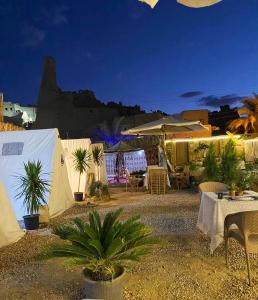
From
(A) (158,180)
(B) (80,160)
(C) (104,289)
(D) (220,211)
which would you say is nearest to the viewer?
(C) (104,289)

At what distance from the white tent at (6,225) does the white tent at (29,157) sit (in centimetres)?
176

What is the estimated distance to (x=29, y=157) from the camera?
8.03m

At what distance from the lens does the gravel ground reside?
3.54 m

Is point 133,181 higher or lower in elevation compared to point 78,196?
higher

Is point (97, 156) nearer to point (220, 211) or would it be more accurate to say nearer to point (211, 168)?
point (211, 168)

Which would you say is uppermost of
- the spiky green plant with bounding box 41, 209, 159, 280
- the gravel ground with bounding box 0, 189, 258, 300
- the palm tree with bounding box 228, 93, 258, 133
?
the palm tree with bounding box 228, 93, 258, 133

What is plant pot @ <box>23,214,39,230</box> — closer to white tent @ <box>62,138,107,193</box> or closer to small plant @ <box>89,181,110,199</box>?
small plant @ <box>89,181,110,199</box>

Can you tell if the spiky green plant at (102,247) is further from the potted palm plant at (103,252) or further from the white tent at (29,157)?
the white tent at (29,157)

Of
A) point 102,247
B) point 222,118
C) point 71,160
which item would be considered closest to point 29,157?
→ point 71,160

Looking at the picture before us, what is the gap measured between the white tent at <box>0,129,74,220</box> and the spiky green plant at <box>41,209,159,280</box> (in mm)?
4728

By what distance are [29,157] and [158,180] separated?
4.37 metres

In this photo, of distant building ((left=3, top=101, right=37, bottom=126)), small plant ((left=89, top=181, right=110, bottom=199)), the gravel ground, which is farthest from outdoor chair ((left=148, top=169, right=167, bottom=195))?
distant building ((left=3, top=101, right=37, bottom=126))

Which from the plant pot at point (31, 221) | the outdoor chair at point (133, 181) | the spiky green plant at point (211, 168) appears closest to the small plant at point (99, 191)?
the outdoor chair at point (133, 181)

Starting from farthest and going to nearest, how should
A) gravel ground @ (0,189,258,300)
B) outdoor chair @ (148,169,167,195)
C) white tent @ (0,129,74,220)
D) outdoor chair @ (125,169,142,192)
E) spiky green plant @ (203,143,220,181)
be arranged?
outdoor chair @ (125,169,142,192)
outdoor chair @ (148,169,167,195)
spiky green plant @ (203,143,220,181)
white tent @ (0,129,74,220)
gravel ground @ (0,189,258,300)
